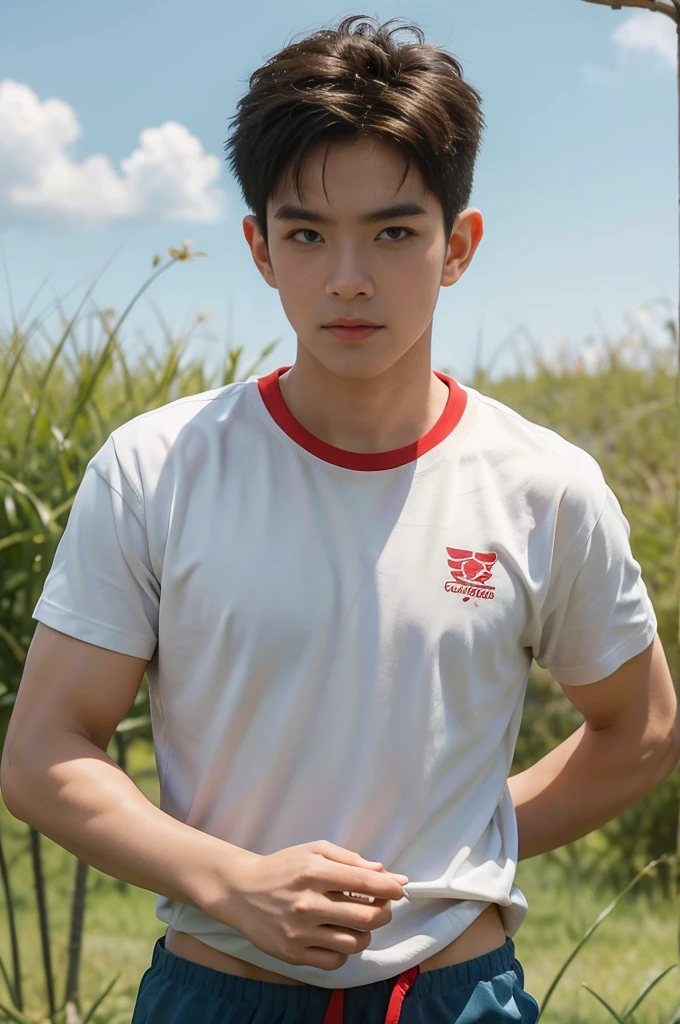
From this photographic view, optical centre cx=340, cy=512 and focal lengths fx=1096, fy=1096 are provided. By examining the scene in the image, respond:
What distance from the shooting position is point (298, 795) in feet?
4.01

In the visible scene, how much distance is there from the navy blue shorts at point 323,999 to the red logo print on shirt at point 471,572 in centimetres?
43

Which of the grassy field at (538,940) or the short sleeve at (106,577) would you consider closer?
the short sleeve at (106,577)

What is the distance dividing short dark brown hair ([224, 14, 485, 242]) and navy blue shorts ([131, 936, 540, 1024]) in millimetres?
874

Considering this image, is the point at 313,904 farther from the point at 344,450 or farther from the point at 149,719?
the point at 149,719

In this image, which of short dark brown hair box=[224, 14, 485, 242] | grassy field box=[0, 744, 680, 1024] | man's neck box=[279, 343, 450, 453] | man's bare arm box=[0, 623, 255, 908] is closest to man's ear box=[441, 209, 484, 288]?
short dark brown hair box=[224, 14, 485, 242]

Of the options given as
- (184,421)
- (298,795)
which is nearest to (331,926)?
(298,795)

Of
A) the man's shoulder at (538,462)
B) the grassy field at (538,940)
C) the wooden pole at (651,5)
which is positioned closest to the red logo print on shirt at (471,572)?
the man's shoulder at (538,462)

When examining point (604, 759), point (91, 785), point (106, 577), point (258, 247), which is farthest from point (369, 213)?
point (604, 759)

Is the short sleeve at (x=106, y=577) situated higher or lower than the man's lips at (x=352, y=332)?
lower

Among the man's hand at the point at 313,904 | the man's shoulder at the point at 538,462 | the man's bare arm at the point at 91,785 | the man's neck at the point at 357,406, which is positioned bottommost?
the man's hand at the point at 313,904

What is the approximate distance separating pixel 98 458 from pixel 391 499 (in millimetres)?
341

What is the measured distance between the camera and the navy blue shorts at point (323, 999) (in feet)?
3.99

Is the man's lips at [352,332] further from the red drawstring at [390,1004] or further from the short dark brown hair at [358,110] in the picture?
the red drawstring at [390,1004]

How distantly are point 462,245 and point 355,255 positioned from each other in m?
0.23
